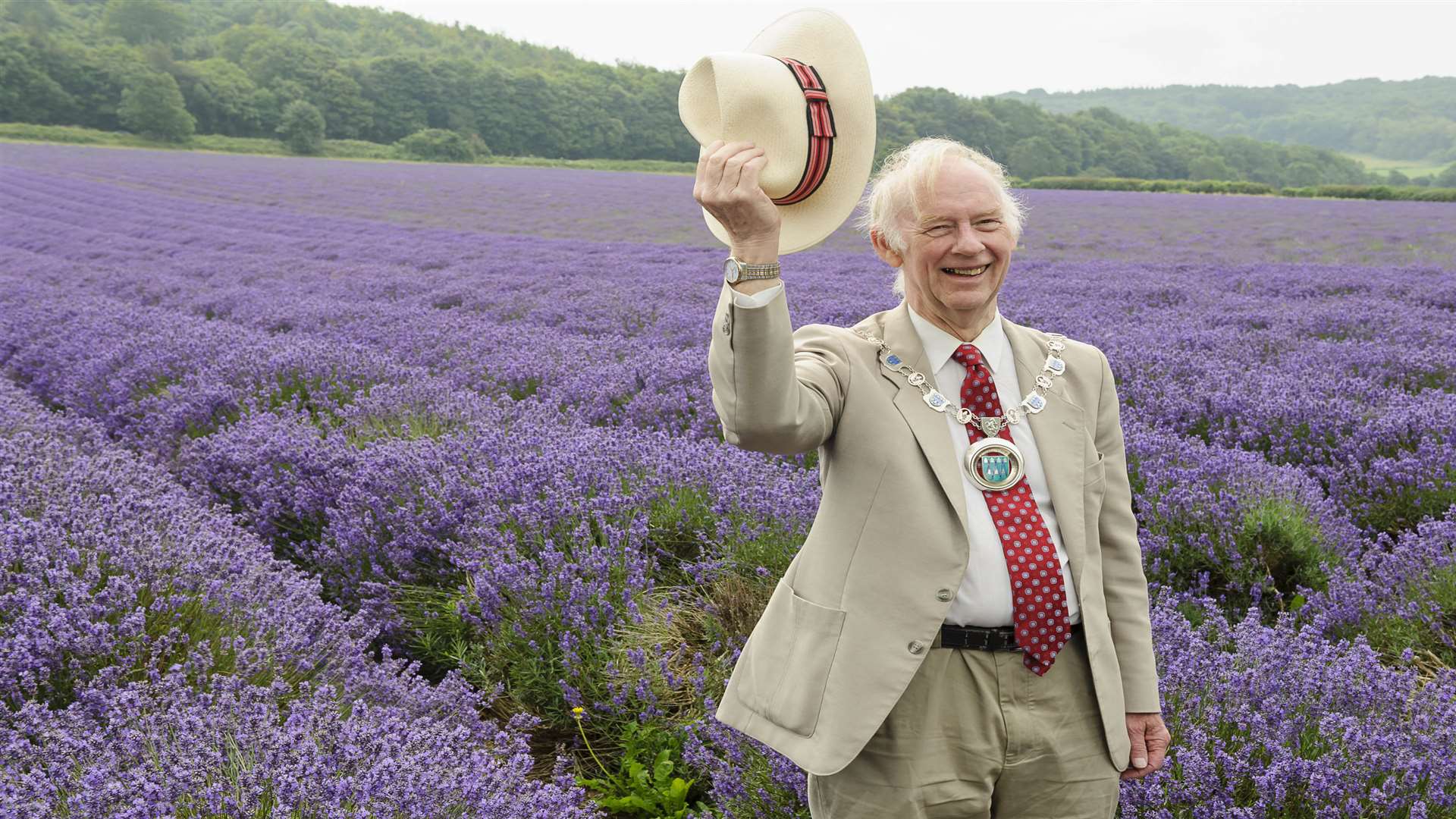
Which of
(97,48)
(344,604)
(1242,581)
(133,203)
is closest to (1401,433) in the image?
(1242,581)

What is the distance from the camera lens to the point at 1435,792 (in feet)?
5.29

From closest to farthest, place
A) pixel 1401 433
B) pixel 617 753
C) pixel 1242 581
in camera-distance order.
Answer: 1. pixel 617 753
2. pixel 1242 581
3. pixel 1401 433

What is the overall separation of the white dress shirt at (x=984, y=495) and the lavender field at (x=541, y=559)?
64 centimetres

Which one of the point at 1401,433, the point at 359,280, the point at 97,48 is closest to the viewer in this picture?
the point at 1401,433

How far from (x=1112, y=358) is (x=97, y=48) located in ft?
198

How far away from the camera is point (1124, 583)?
1.46 meters

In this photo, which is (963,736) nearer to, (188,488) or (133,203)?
(188,488)

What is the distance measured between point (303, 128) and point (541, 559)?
48395 mm

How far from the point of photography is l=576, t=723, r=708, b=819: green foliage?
7.36 ft

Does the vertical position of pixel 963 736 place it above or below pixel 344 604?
above

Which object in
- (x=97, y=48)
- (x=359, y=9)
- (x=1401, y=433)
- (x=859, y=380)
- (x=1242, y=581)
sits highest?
(x=359, y=9)

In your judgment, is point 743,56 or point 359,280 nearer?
point 743,56

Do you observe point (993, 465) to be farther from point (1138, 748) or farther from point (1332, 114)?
point (1332, 114)

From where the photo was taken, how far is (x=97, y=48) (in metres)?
50.8
